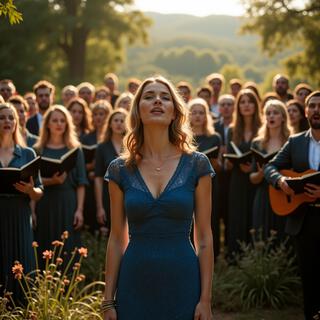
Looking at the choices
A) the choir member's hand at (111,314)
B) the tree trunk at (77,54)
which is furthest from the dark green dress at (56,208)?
the tree trunk at (77,54)

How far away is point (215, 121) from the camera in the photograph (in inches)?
367

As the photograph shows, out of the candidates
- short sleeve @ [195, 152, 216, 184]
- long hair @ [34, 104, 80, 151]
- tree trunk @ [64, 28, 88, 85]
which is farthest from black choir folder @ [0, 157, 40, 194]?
tree trunk @ [64, 28, 88, 85]

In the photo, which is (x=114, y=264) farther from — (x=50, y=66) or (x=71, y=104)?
(x=50, y=66)

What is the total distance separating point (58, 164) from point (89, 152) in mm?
1788

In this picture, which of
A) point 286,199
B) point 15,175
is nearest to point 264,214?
point 286,199

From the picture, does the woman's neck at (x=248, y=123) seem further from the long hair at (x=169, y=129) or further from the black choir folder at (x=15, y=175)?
the long hair at (x=169, y=129)

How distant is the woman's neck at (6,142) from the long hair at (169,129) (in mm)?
2611

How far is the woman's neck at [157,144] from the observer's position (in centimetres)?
361

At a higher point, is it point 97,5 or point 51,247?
point 97,5

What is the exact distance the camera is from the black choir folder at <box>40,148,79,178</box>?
21.8ft

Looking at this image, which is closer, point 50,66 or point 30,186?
point 30,186

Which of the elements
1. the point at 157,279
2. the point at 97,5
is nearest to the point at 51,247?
the point at 157,279

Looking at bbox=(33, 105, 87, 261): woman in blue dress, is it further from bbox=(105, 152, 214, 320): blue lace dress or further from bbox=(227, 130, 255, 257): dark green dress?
bbox=(105, 152, 214, 320): blue lace dress

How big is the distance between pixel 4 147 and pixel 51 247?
5.09 ft
